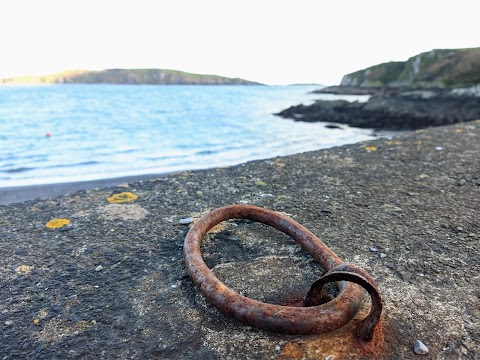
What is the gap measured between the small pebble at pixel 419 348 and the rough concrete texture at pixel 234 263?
0.02 meters

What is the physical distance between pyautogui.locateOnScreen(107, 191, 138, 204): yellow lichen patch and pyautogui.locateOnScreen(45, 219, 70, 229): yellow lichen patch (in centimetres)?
51

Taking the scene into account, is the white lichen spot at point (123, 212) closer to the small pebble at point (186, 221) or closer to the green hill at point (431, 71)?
the small pebble at point (186, 221)

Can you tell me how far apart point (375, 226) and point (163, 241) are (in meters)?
1.64

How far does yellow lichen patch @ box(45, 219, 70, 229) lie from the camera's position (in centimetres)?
285

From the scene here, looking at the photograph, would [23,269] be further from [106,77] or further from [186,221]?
[106,77]

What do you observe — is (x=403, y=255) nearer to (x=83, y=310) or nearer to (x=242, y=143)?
(x=83, y=310)

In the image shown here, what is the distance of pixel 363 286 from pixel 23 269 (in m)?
2.07

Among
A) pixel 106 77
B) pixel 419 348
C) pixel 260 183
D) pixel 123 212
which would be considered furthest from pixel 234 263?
pixel 106 77

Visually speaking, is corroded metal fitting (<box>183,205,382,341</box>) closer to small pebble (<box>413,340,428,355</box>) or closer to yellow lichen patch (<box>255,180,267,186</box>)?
small pebble (<box>413,340,428,355</box>)

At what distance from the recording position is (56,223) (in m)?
2.91

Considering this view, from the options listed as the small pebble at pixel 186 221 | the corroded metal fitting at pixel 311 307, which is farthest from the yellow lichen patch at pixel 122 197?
Result: the corroded metal fitting at pixel 311 307

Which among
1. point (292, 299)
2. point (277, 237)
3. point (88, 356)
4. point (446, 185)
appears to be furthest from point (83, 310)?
point (446, 185)

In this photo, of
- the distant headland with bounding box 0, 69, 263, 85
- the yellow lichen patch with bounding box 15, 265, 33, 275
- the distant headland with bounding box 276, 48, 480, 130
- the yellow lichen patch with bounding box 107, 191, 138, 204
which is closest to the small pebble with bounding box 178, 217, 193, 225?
the yellow lichen patch with bounding box 107, 191, 138, 204

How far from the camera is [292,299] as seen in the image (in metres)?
1.92
